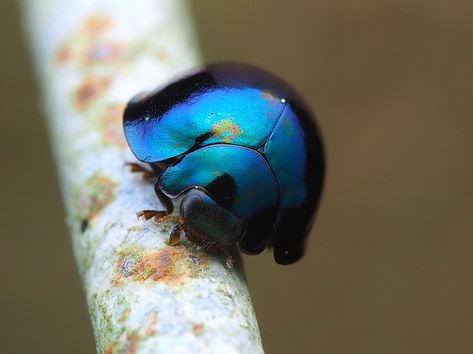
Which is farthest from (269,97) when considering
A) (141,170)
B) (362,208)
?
(362,208)

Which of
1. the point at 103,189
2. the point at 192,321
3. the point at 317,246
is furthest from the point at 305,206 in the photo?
the point at 317,246

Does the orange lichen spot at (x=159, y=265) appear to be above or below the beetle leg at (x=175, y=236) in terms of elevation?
above

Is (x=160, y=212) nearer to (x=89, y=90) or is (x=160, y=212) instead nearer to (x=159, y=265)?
(x=159, y=265)

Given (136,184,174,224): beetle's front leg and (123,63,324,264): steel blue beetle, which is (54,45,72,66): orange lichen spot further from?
(136,184,174,224): beetle's front leg

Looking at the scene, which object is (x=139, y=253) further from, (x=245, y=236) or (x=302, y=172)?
(x=302, y=172)

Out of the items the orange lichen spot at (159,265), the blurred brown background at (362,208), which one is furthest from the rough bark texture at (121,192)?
the blurred brown background at (362,208)

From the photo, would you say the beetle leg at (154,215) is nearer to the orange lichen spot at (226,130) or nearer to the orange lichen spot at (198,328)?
the orange lichen spot at (226,130)
